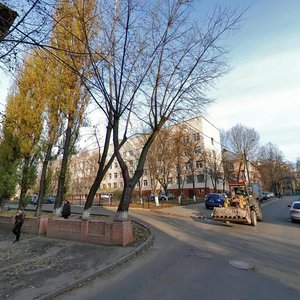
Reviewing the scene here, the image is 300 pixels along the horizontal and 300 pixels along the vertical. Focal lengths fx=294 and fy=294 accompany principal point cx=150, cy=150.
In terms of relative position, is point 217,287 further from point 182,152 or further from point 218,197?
point 182,152

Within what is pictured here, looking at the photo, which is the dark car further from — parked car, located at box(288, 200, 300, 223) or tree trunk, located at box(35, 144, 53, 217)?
tree trunk, located at box(35, 144, 53, 217)

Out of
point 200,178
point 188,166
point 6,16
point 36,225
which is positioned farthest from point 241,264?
point 200,178

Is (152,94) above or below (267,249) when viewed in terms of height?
above

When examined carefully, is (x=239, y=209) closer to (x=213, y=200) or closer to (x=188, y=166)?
(x=213, y=200)

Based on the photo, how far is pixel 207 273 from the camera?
769 centimetres

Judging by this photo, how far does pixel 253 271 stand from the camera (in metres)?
7.84

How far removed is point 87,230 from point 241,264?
6.24 metres

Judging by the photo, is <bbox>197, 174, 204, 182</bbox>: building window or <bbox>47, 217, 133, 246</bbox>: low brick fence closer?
<bbox>47, 217, 133, 246</bbox>: low brick fence

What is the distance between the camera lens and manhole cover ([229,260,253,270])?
26.8ft

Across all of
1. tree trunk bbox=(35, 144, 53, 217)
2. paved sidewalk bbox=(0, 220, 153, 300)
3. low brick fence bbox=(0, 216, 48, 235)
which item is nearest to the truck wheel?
paved sidewalk bbox=(0, 220, 153, 300)

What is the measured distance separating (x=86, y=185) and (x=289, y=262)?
58.8m

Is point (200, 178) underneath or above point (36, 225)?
above

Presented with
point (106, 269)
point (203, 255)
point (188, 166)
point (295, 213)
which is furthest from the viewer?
point (188, 166)

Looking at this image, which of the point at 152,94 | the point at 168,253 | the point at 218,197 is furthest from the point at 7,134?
the point at 218,197
